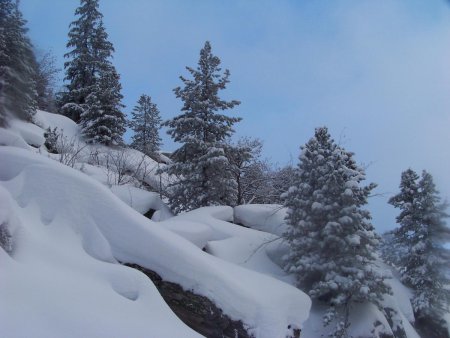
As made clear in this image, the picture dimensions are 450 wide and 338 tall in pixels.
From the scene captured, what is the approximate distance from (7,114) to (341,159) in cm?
1093

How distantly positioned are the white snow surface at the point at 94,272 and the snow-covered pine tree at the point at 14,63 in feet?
23.2

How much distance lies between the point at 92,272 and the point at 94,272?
2 cm

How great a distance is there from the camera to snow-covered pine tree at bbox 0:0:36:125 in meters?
13.9

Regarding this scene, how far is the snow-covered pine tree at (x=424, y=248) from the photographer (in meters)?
12.1

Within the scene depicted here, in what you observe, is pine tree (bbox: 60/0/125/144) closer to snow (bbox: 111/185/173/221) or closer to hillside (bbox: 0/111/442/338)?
snow (bbox: 111/185/173/221)

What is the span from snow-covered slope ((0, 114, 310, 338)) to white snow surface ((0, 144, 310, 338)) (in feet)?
0.05

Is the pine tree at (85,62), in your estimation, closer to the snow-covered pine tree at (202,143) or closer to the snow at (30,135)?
the snow at (30,135)

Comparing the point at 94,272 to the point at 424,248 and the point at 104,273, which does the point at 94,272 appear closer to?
the point at 104,273

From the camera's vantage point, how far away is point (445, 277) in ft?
40.8

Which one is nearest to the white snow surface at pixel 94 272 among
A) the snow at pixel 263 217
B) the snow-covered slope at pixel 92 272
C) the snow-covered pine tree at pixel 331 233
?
the snow-covered slope at pixel 92 272

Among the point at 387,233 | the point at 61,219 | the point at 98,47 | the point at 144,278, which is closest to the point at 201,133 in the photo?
the point at 387,233

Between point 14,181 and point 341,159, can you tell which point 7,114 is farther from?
point 341,159

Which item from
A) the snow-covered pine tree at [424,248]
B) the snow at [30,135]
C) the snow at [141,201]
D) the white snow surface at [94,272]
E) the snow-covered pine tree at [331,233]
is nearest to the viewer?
the white snow surface at [94,272]

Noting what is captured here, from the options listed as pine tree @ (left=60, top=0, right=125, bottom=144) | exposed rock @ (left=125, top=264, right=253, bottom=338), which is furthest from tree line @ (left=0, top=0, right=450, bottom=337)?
pine tree @ (left=60, top=0, right=125, bottom=144)
